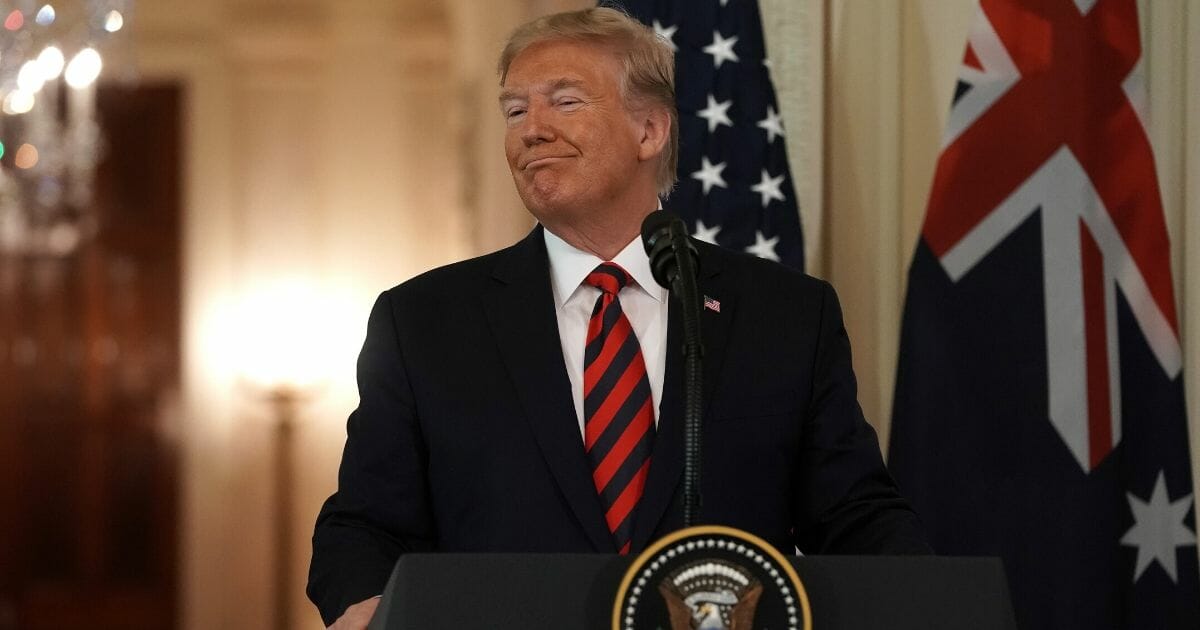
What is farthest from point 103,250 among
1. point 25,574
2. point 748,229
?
point 748,229

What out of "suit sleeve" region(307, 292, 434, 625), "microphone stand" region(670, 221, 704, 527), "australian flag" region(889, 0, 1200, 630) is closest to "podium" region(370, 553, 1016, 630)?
"microphone stand" region(670, 221, 704, 527)

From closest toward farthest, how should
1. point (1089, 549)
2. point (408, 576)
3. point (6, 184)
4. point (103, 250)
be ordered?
1. point (408, 576)
2. point (1089, 549)
3. point (6, 184)
4. point (103, 250)

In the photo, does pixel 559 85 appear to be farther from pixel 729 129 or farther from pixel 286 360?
pixel 286 360

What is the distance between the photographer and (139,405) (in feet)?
23.6

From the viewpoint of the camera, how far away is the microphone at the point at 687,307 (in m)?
1.40

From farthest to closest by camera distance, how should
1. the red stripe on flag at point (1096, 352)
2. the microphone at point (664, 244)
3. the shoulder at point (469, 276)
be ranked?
the red stripe on flag at point (1096, 352) → the shoulder at point (469, 276) → the microphone at point (664, 244)

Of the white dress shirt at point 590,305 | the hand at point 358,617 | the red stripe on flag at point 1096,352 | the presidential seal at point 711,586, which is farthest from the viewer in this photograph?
the red stripe on flag at point 1096,352

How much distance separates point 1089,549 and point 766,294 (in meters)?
1.45

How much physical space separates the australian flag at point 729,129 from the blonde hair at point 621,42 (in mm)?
972

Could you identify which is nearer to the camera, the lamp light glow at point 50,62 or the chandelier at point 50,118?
the chandelier at point 50,118

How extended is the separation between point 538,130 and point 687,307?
2.29 feet

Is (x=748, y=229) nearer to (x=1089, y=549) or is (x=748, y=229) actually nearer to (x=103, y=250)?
(x=1089, y=549)

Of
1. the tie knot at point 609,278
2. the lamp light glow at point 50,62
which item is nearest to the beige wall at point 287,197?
the lamp light glow at point 50,62

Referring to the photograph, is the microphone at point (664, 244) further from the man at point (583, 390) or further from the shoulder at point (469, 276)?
the shoulder at point (469, 276)
